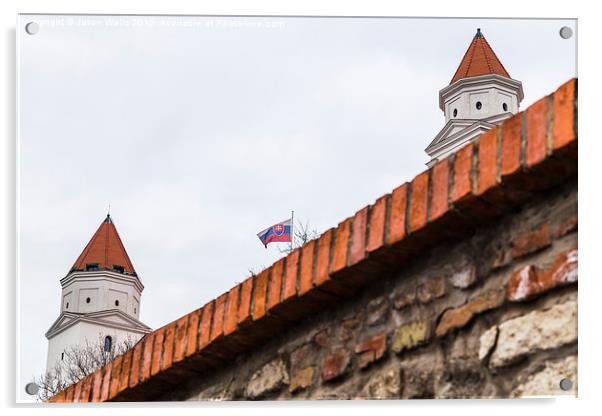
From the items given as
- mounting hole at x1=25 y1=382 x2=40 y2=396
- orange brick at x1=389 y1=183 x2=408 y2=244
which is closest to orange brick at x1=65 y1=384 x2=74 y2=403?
mounting hole at x1=25 y1=382 x2=40 y2=396

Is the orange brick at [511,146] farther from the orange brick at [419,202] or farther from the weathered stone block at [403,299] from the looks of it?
the weathered stone block at [403,299]

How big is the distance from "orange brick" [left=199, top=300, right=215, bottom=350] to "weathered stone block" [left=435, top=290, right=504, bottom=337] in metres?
0.74

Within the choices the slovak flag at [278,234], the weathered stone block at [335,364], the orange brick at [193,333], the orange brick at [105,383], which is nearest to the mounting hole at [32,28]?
the orange brick at [193,333]

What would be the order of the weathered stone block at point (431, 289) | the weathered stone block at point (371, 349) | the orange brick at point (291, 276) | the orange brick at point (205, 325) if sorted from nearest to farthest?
the weathered stone block at point (431, 289), the weathered stone block at point (371, 349), the orange brick at point (291, 276), the orange brick at point (205, 325)

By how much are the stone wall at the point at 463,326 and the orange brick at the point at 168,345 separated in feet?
1.16

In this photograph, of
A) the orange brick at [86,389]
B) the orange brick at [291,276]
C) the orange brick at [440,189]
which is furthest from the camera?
the orange brick at [86,389]

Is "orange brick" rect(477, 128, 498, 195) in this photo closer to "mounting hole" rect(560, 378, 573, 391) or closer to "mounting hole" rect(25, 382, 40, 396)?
"mounting hole" rect(560, 378, 573, 391)

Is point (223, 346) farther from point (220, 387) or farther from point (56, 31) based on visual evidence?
point (56, 31)

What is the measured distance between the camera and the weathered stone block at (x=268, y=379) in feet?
8.98

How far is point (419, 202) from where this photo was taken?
7.67 feet

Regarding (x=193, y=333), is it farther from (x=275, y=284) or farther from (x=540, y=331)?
(x=540, y=331)

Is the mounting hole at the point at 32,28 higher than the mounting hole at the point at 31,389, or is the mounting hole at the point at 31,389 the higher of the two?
the mounting hole at the point at 32,28

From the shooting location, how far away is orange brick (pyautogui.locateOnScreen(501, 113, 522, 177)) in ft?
7.00

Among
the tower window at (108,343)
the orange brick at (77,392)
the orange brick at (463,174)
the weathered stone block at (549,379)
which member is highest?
the tower window at (108,343)
